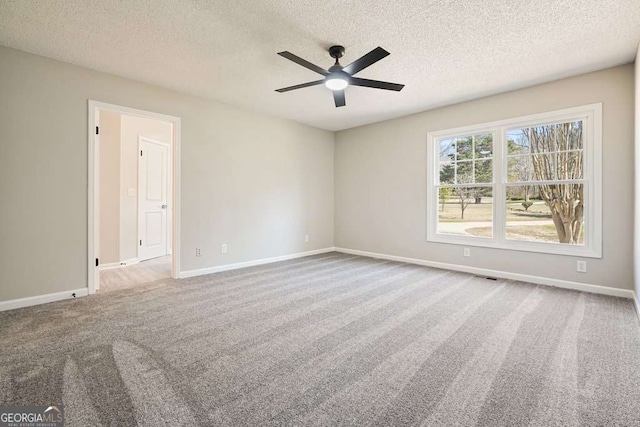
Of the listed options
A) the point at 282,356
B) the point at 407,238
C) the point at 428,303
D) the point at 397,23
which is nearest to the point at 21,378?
the point at 282,356

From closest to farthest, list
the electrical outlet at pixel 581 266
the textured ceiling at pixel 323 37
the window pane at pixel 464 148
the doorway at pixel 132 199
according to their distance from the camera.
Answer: the textured ceiling at pixel 323 37, the electrical outlet at pixel 581 266, the doorway at pixel 132 199, the window pane at pixel 464 148

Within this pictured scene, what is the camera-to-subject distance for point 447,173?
15.6 feet

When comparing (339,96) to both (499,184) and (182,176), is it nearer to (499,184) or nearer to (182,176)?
(182,176)

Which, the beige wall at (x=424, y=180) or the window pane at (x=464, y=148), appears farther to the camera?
the window pane at (x=464, y=148)

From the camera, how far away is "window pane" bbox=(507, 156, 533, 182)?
3.95 m

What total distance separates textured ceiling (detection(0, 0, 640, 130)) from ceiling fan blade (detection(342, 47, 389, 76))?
305mm

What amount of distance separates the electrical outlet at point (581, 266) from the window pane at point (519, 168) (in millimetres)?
1165

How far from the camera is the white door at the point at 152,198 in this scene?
5349mm

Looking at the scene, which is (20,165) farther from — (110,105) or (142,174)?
(142,174)

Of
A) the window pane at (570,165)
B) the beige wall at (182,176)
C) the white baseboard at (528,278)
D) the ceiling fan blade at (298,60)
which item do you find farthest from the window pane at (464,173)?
the ceiling fan blade at (298,60)

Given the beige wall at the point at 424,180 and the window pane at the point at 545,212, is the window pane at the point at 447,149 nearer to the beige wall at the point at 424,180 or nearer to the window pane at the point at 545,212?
the beige wall at the point at 424,180

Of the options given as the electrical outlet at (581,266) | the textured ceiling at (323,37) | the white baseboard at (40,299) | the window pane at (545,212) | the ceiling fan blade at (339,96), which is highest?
the textured ceiling at (323,37)

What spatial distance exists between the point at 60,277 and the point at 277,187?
316 cm

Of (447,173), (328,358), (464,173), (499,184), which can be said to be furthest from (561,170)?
(328,358)
